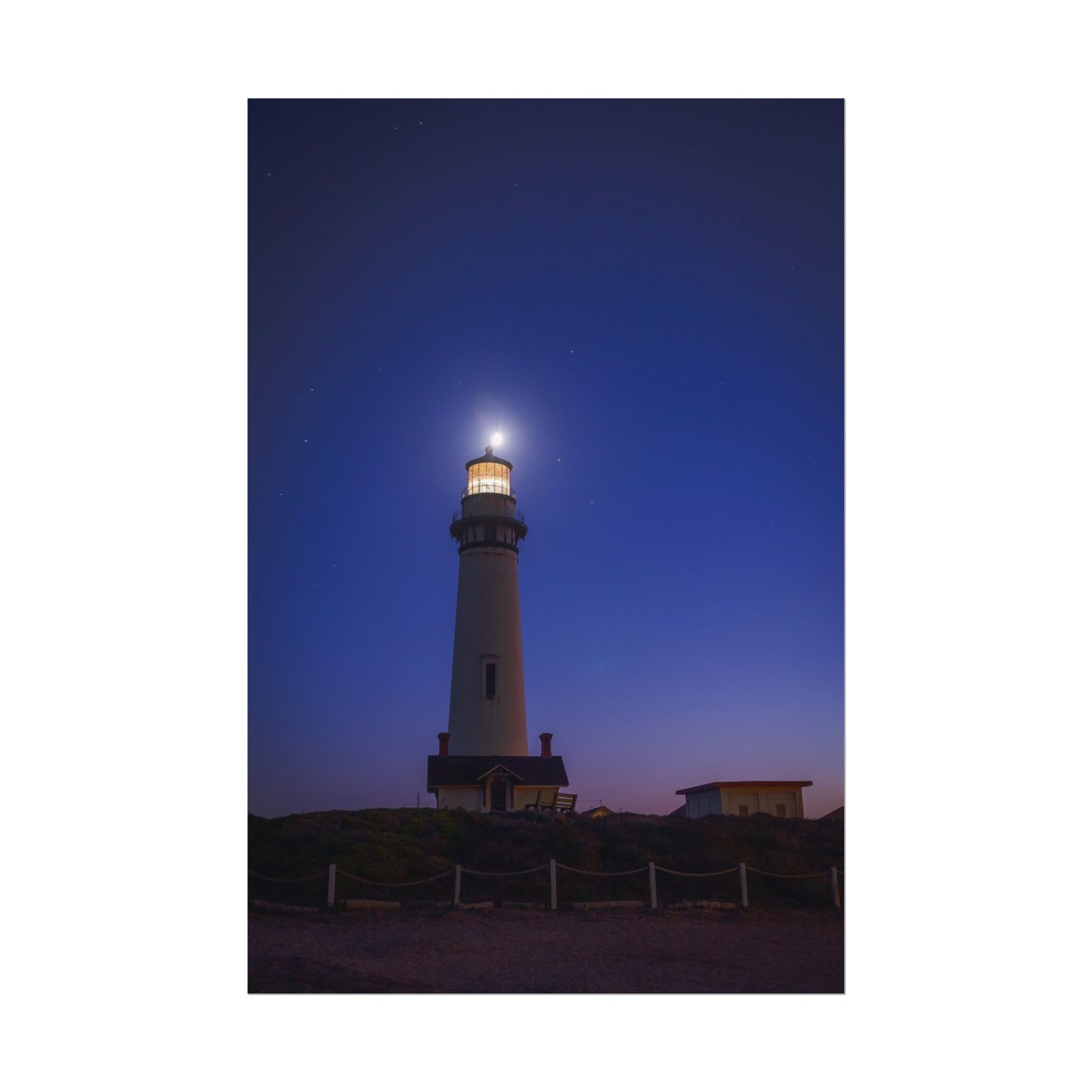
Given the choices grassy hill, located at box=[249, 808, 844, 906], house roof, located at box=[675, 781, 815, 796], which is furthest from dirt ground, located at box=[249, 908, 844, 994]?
house roof, located at box=[675, 781, 815, 796]

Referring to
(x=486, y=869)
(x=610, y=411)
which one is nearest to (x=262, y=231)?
(x=610, y=411)

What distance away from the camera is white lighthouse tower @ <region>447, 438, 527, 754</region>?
1464 centimetres

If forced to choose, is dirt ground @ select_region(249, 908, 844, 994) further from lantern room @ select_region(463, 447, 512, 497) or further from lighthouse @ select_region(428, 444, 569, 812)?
lantern room @ select_region(463, 447, 512, 497)

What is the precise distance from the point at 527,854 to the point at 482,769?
454cm

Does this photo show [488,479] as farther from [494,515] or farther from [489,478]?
[494,515]

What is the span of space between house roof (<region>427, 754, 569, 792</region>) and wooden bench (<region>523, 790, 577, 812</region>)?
10.8 inches

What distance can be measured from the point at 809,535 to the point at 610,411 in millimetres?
2983

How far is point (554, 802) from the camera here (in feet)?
49.2

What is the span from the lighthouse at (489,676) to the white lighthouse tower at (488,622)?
0.6 inches

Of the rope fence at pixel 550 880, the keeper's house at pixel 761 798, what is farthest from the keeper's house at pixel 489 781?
the rope fence at pixel 550 880

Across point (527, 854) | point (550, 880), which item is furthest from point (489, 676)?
point (550, 880)

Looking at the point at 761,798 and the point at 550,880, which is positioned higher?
the point at 550,880

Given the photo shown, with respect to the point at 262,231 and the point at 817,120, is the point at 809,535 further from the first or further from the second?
the point at 262,231

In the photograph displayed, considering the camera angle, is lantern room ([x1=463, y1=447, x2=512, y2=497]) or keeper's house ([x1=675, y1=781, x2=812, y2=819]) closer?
keeper's house ([x1=675, y1=781, x2=812, y2=819])
